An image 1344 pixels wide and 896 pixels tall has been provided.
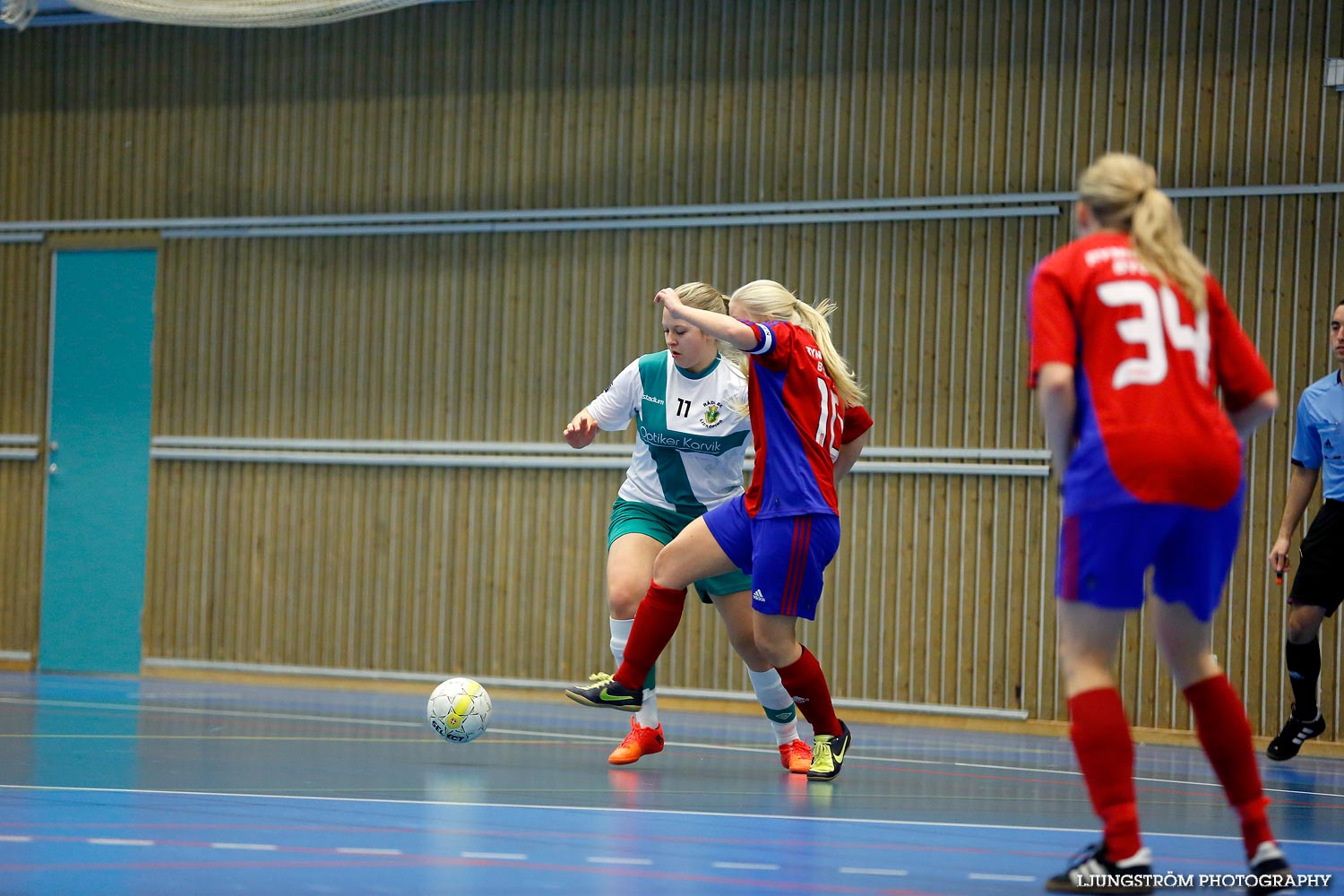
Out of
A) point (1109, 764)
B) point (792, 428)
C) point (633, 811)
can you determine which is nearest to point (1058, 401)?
point (1109, 764)

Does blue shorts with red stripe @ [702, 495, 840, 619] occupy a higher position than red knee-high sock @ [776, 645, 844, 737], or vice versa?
blue shorts with red stripe @ [702, 495, 840, 619]

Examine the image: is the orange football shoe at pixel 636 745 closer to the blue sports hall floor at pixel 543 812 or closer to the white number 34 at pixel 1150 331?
the blue sports hall floor at pixel 543 812

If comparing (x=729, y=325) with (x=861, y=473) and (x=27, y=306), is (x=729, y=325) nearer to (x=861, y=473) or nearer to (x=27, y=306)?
(x=861, y=473)

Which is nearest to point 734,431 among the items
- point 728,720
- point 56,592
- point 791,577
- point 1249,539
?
point 791,577

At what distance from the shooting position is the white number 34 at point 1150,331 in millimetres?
2857

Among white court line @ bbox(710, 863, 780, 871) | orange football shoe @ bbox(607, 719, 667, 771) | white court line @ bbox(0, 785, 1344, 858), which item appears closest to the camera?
white court line @ bbox(710, 863, 780, 871)

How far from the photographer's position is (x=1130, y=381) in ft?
9.37

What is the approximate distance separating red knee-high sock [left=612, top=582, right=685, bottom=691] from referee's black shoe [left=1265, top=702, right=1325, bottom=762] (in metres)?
3.04

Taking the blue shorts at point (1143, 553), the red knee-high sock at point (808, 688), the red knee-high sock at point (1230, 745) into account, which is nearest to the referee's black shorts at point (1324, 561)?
the red knee-high sock at point (808, 688)

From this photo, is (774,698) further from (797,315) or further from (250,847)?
(250,847)

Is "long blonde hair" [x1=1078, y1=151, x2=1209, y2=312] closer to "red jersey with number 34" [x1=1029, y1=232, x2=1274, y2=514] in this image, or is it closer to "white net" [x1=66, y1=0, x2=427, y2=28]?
"red jersey with number 34" [x1=1029, y1=232, x2=1274, y2=514]

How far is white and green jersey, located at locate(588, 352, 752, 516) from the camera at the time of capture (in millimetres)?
5414

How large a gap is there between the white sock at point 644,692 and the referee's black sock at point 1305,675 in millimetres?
2961

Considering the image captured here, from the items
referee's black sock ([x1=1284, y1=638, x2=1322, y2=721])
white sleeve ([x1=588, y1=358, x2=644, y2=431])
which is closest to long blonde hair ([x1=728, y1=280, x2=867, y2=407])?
white sleeve ([x1=588, y1=358, x2=644, y2=431])
